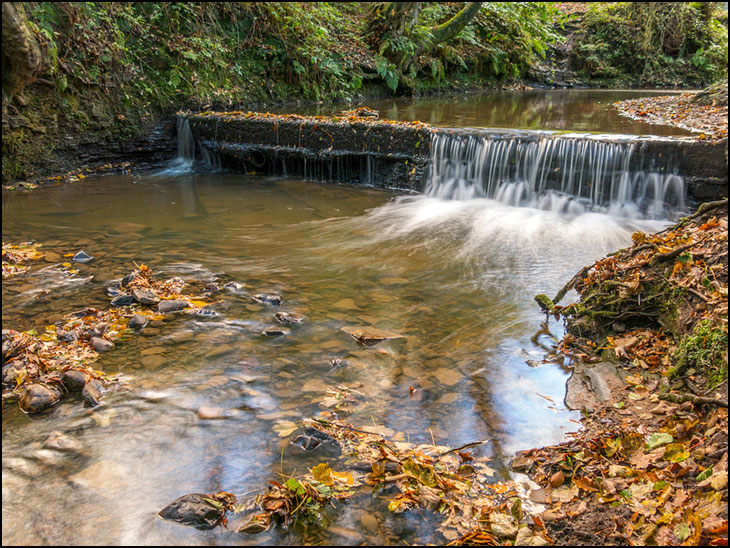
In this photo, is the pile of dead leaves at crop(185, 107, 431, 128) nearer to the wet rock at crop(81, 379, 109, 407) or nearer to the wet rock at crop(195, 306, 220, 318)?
the wet rock at crop(195, 306, 220, 318)

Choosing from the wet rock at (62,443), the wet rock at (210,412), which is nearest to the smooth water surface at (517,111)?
the wet rock at (210,412)

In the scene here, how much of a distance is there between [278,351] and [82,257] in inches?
110

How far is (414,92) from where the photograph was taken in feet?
52.0

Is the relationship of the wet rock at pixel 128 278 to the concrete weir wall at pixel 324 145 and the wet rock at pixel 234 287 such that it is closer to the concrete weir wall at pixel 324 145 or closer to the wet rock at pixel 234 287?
the wet rock at pixel 234 287

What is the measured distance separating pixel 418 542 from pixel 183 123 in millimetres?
9671

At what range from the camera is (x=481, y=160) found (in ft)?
26.4

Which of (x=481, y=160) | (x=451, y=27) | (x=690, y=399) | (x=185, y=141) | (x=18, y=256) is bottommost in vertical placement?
(x=18, y=256)

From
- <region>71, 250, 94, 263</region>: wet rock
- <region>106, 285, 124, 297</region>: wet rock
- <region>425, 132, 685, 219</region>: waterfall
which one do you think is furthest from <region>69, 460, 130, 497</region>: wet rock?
<region>425, 132, 685, 219</region>: waterfall

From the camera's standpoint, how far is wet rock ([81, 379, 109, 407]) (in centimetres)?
293

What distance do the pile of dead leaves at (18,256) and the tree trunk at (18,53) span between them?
3243 millimetres

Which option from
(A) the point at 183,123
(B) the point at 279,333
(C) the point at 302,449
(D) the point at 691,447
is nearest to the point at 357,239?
(B) the point at 279,333

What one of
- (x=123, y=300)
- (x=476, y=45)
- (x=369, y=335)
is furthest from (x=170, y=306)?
(x=476, y=45)

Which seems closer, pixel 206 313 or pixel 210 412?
pixel 210 412

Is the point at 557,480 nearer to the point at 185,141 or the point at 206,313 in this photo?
the point at 206,313
